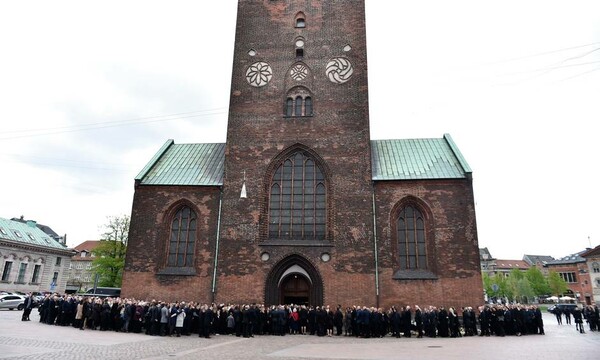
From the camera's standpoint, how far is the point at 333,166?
24047mm

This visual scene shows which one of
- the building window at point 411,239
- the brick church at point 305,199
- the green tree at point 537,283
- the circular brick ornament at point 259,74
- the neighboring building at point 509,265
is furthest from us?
the neighboring building at point 509,265

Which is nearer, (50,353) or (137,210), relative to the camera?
(50,353)

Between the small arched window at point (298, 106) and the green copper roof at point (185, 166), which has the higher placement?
the small arched window at point (298, 106)

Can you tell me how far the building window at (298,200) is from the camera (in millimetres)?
23500

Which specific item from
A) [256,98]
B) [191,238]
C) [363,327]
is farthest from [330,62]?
[363,327]

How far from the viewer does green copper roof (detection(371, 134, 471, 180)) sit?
23891 mm

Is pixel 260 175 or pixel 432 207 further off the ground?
pixel 260 175

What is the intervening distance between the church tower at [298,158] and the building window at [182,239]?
7.98 ft

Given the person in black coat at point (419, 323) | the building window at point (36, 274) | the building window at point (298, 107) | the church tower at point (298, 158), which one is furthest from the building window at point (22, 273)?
the person in black coat at point (419, 323)

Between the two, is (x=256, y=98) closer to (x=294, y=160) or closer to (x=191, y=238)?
(x=294, y=160)

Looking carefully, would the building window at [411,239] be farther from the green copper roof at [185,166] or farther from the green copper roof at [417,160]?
the green copper roof at [185,166]

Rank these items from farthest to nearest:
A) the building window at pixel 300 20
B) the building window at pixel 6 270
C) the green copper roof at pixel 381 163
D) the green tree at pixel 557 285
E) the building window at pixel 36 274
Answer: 1. the green tree at pixel 557 285
2. the building window at pixel 36 274
3. the building window at pixel 6 270
4. the building window at pixel 300 20
5. the green copper roof at pixel 381 163

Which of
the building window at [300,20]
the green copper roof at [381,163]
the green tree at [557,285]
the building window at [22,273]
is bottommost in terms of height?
the building window at [22,273]

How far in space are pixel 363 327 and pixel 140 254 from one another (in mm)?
13425
